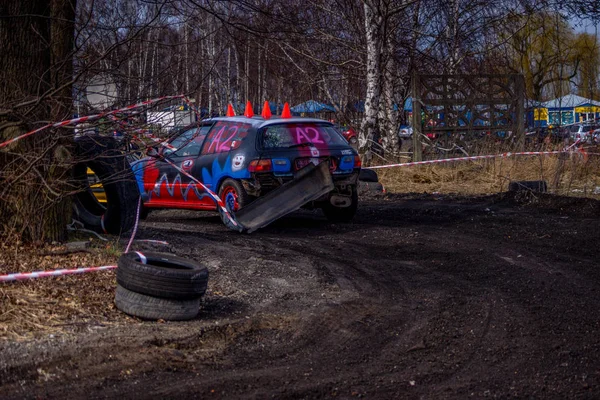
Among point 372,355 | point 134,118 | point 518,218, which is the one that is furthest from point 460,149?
point 372,355

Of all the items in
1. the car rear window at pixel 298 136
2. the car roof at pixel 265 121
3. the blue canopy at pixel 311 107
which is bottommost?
the car rear window at pixel 298 136

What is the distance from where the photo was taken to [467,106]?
22.1 metres

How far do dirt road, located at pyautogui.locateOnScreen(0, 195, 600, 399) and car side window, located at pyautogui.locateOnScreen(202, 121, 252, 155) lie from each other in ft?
5.20

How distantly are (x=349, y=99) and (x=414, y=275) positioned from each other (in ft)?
62.3

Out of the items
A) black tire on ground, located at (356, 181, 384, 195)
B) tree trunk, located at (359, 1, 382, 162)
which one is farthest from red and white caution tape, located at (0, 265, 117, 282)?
tree trunk, located at (359, 1, 382, 162)

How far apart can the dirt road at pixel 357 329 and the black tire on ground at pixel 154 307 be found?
113 mm

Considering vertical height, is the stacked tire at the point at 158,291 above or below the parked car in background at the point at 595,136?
below

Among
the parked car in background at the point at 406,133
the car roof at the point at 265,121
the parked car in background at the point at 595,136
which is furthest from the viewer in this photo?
the parked car in background at the point at 406,133

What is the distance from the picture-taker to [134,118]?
8.35m

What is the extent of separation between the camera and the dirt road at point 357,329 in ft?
17.2

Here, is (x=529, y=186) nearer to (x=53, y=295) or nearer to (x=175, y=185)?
(x=175, y=185)

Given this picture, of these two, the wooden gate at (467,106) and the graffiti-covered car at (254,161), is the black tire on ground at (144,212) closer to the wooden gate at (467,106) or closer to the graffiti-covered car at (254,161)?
the graffiti-covered car at (254,161)

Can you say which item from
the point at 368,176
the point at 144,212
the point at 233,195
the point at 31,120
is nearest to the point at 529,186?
the point at 368,176

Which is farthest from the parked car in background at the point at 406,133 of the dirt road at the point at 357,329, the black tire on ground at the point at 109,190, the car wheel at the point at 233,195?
the black tire on ground at the point at 109,190
